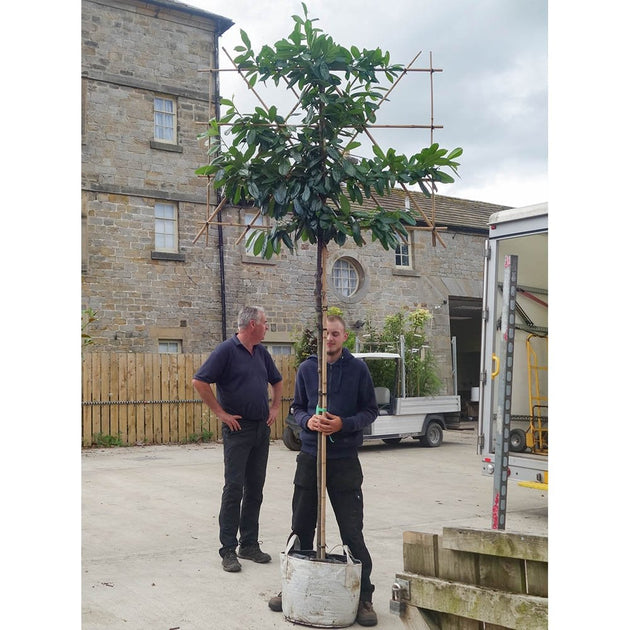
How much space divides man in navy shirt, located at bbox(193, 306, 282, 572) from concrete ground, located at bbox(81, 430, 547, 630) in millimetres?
310

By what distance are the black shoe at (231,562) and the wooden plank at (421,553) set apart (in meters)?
2.97

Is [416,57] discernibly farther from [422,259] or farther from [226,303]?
[422,259]

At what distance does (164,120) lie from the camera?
19.6 metres

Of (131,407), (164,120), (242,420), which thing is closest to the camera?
(242,420)

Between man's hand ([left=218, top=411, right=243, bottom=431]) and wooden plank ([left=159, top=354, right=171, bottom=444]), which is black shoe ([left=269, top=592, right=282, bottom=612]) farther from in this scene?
wooden plank ([left=159, top=354, right=171, bottom=444])

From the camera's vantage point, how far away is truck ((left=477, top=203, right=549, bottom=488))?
8.58 metres

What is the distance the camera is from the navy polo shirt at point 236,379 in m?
6.55

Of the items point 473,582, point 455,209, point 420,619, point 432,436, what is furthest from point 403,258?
point 473,582

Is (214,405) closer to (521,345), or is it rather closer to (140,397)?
(521,345)

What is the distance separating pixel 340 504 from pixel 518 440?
4.87 m

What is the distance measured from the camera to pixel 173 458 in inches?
574

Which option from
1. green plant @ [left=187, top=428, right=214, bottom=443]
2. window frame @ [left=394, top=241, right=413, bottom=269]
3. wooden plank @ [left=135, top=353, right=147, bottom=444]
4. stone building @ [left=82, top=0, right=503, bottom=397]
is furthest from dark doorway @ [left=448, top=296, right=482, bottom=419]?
wooden plank @ [left=135, top=353, right=147, bottom=444]

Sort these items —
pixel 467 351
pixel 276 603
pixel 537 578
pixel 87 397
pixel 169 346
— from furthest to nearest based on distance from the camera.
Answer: pixel 467 351
pixel 169 346
pixel 87 397
pixel 276 603
pixel 537 578
